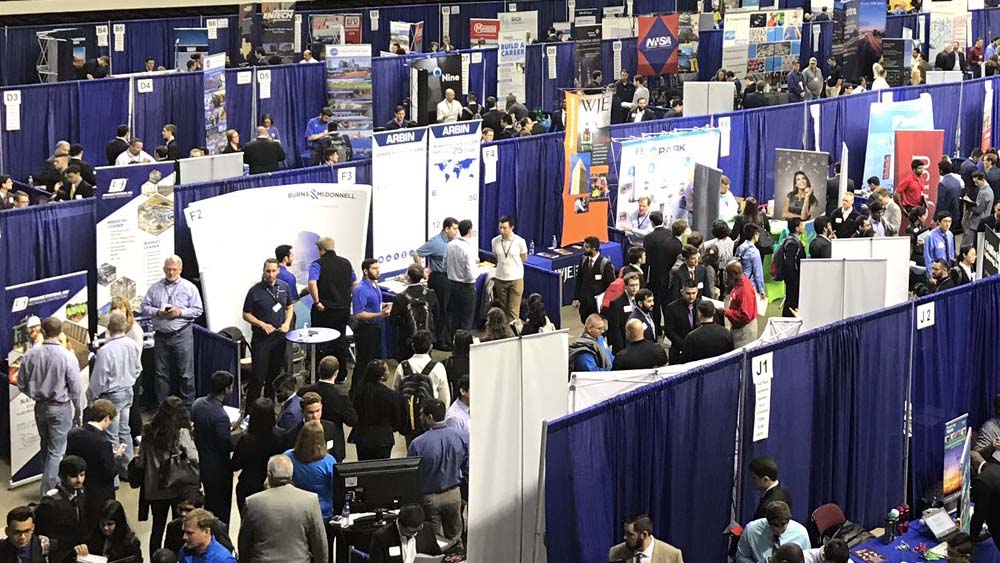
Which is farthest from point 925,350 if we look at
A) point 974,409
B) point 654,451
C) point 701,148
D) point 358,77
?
point 358,77

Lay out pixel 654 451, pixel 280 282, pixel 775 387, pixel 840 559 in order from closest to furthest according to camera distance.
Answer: pixel 840 559, pixel 654 451, pixel 775 387, pixel 280 282

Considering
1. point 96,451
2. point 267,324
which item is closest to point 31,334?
point 267,324

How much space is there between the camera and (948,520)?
8.56 m

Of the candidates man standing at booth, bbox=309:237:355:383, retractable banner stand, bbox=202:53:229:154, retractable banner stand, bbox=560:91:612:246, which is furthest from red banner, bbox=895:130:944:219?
retractable banner stand, bbox=202:53:229:154

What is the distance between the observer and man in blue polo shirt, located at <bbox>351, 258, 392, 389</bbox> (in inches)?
452

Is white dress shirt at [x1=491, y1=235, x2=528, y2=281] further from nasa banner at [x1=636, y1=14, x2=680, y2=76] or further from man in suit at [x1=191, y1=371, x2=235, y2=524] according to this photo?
nasa banner at [x1=636, y1=14, x2=680, y2=76]

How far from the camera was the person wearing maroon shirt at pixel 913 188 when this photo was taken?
16.0 m

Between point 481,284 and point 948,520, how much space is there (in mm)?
5187

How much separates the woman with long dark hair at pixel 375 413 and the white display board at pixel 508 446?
1339mm

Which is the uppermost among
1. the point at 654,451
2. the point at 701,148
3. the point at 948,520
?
the point at 701,148

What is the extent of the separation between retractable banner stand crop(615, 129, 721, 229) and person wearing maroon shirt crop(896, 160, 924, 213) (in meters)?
2.46

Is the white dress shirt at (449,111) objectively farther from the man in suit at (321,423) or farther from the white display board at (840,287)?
the man in suit at (321,423)

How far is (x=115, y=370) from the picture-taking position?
9.46 m

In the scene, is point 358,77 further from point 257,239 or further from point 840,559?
point 840,559
